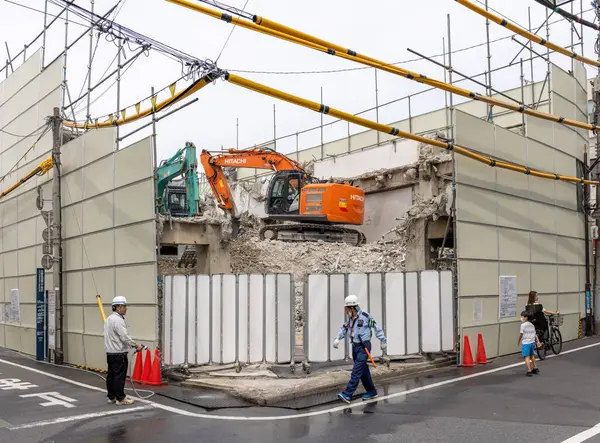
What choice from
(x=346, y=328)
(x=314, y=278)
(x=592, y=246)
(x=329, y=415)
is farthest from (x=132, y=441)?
(x=592, y=246)

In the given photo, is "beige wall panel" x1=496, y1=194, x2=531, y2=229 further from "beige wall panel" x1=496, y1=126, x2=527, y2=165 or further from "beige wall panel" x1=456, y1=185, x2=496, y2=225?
"beige wall panel" x1=496, y1=126, x2=527, y2=165

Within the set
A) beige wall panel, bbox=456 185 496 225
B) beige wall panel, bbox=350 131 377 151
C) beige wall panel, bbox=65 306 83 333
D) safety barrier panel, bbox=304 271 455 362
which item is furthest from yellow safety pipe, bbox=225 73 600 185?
beige wall panel, bbox=350 131 377 151

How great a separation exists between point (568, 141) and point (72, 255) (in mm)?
14824

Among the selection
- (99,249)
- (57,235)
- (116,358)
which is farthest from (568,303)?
(57,235)

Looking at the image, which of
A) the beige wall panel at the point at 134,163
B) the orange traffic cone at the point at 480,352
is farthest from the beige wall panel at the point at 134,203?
the orange traffic cone at the point at 480,352

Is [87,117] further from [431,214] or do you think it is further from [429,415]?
[429,415]

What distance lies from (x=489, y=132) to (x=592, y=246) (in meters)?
7.34

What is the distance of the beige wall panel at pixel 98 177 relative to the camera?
14.1 m

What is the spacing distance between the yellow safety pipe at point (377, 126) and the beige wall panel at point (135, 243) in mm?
3614

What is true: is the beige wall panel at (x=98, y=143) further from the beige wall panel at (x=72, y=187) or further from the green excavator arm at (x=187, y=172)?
the green excavator arm at (x=187, y=172)

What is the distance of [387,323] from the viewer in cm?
1259

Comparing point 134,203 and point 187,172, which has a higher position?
point 187,172

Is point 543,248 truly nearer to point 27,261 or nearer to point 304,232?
point 304,232

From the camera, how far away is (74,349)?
50.4ft
